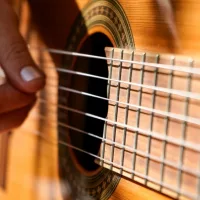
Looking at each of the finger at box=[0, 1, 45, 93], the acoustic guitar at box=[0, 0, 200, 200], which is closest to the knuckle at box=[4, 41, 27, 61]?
the finger at box=[0, 1, 45, 93]

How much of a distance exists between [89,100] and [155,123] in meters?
0.26

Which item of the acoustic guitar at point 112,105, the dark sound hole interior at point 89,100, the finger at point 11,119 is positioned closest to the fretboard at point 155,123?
the acoustic guitar at point 112,105

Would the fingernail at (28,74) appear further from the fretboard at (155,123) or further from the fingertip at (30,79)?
the fretboard at (155,123)

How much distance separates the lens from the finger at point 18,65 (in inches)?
30.0

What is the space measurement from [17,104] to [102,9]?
0.26 meters

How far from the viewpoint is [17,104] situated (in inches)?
32.2

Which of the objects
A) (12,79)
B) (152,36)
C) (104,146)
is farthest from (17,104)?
(152,36)

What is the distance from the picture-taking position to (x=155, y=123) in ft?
1.93

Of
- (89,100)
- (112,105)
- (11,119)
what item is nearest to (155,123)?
(112,105)

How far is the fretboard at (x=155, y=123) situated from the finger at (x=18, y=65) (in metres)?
0.16

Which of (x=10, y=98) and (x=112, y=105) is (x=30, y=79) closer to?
(x=10, y=98)

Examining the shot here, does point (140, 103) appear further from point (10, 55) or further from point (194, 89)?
point (10, 55)

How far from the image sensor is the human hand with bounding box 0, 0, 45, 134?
0.76 meters

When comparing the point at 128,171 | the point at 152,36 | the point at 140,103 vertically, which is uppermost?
the point at 152,36
